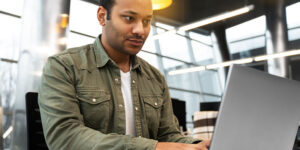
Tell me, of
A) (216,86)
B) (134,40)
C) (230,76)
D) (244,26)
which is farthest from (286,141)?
(216,86)

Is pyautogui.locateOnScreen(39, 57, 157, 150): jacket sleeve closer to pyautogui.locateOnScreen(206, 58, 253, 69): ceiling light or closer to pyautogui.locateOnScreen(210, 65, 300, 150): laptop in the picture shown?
pyautogui.locateOnScreen(210, 65, 300, 150): laptop

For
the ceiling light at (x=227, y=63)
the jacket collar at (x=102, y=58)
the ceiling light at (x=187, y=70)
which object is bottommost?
the jacket collar at (x=102, y=58)

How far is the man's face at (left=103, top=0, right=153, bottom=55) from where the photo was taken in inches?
48.7

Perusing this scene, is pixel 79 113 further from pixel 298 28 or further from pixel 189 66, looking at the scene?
pixel 189 66

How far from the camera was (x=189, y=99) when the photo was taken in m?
11.4

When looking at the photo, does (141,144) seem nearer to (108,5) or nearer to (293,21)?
(108,5)

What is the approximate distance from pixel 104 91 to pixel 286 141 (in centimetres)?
65

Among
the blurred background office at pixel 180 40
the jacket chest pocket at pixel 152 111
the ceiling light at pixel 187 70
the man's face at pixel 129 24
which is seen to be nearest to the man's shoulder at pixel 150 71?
the jacket chest pocket at pixel 152 111

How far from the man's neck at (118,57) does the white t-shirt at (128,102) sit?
3 centimetres

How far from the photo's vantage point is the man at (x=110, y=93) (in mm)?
1021

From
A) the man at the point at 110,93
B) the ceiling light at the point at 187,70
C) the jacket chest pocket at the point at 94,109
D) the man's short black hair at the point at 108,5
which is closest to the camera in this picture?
the man at the point at 110,93

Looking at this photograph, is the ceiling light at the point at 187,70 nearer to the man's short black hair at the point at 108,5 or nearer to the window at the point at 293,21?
the window at the point at 293,21

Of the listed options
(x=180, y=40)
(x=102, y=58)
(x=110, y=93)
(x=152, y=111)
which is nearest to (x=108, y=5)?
(x=102, y=58)

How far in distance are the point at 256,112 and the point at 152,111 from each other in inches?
23.3
